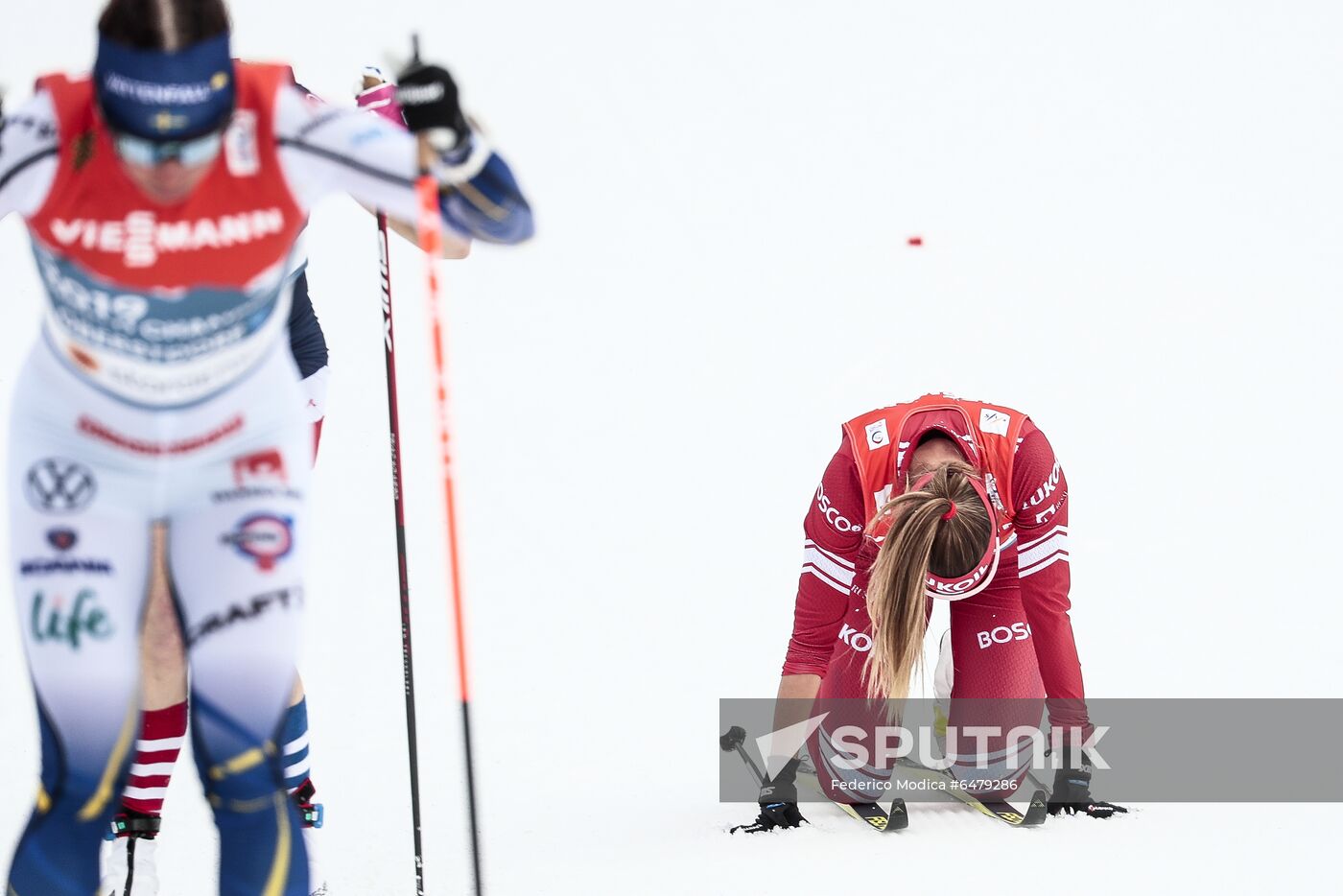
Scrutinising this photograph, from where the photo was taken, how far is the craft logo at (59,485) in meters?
1.85

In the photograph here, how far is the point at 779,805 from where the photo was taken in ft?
10.9

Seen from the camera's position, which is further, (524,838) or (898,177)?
(898,177)

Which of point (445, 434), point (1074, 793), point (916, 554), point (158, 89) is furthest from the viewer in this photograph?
point (1074, 793)

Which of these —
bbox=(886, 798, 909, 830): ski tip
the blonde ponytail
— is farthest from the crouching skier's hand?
the blonde ponytail

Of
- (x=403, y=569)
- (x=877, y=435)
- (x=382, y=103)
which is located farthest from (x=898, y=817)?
(x=382, y=103)

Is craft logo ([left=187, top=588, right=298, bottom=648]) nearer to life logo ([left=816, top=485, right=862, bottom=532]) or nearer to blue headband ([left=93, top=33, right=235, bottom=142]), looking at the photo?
blue headband ([left=93, top=33, right=235, bottom=142])

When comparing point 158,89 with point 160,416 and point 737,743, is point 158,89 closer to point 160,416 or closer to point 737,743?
point 160,416

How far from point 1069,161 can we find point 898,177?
80 centimetres

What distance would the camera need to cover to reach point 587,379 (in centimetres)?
589

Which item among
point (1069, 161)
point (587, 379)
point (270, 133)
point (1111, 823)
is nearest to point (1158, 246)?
point (1069, 161)

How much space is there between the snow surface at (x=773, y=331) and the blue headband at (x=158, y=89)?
2248mm

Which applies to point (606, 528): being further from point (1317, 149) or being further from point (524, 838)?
point (1317, 149)

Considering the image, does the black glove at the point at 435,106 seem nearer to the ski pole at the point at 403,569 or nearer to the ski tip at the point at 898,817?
the ski pole at the point at 403,569

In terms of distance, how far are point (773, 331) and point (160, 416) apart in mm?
4458
